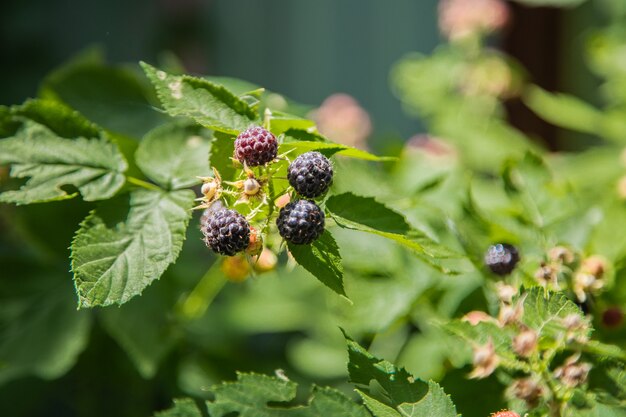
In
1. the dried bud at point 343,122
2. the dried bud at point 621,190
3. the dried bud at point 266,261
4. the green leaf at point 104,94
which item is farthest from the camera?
the dried bud at point 343,122

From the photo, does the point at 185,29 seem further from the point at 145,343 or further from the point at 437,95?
the point at 145,343

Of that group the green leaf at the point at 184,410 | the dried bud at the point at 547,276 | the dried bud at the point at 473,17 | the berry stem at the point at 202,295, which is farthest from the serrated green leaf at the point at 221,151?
the dried bud at the point at 473,17

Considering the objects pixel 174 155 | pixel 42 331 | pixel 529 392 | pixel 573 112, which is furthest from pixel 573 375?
pixel 573 112

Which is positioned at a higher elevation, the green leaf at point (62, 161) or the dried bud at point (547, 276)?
the green leaf at point (62, 161)

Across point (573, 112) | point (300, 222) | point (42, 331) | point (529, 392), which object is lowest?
point (42, 331)

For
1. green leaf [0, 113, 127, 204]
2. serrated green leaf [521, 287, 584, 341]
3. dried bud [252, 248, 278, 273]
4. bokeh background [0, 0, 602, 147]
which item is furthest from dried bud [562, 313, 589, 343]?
bokeh background [0, 0, 602, 147]

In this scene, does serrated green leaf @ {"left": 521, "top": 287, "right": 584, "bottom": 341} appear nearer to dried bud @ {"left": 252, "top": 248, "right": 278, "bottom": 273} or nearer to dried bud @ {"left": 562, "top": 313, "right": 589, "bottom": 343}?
dried bud @ {"left": 562, "top": 313, "right": 589, "bottom": 343}

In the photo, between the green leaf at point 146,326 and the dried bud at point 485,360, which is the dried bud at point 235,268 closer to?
the green leaf at point 146,326

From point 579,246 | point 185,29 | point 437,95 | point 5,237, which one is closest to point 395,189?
point 579,246

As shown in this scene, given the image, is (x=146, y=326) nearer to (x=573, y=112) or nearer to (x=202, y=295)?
(x=202, y=295)
